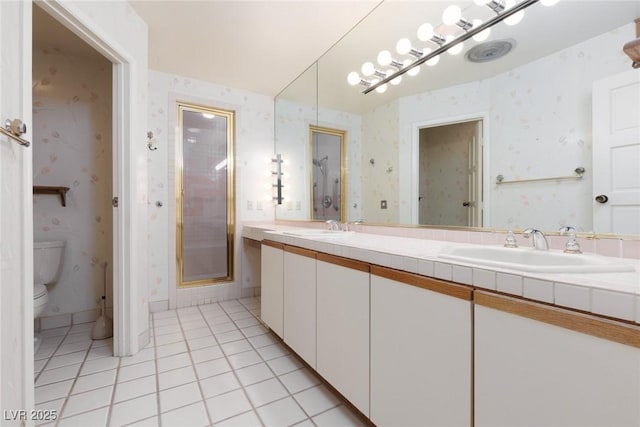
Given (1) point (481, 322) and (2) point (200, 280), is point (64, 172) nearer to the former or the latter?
(2) point (200, 280)

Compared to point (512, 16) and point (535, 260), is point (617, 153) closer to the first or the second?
point (535, 260)

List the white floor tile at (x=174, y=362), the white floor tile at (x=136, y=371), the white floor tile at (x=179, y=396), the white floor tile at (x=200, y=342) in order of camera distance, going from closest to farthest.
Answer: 1. the white floor tile at (x=179, y=396)
2. the white floor tile at (x=136, y=371)
3. the white floor tile at (x=174, y=362)
4. the white floor tile at (x=200, y=342)

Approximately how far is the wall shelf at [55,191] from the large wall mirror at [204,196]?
32.5 inches

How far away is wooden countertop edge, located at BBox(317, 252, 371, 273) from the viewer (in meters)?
1.10

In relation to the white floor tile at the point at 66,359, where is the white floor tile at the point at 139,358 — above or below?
below

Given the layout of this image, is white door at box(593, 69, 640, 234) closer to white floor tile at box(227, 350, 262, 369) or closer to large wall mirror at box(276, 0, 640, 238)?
large wall mirror at box(276, 0, 640, 238)

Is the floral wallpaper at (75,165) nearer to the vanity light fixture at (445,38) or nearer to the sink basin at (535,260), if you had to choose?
the vanity light fixture at (445,38)

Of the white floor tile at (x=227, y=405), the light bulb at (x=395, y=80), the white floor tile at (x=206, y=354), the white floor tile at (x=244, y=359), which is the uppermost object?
the light bulb at (x=395, y=80)

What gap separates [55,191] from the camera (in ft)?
7.23

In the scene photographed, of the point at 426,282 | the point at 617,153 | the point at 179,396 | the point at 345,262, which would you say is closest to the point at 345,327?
the point at 345,262

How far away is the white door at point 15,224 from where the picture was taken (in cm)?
92

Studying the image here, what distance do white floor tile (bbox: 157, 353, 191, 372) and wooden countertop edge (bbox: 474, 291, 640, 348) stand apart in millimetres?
1747

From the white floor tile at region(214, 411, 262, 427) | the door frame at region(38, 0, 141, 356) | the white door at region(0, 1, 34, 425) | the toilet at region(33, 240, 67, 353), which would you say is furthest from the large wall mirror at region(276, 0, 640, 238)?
the toilet at region(33, 240, 67, 353)

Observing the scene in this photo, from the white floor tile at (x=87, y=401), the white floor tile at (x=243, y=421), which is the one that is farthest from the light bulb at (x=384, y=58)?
the white floor tile at (x=87, y=401)
